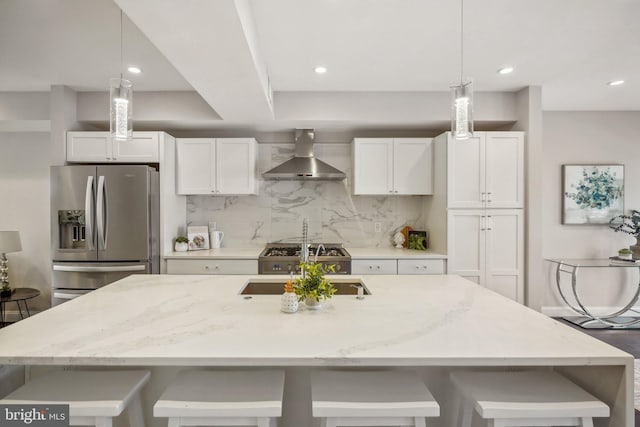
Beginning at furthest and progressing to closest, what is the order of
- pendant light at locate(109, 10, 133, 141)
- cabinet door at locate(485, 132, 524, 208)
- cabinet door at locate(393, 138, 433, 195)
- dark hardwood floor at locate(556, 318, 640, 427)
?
cabinet door at locate(393, 138, 433, 195)
cabinet door at locate(485, 132, 524, 208)
dark hardwood floor at locate(556, 318, 640, 427)
pendant light at locate(109, 10, 133, 141)

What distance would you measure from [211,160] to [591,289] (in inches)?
189

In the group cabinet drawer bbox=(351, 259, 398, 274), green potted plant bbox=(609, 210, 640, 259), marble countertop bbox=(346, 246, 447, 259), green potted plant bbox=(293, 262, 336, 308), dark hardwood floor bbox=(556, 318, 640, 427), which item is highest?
green potted plant bbox=(609, 210, 640, 259)

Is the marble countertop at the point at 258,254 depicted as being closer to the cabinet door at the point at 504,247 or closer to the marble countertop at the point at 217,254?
the marble countertop at the point at 217,254

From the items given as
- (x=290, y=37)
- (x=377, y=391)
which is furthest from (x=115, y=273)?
(x=377, y=391)

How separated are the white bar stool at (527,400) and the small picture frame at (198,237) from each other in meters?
3.17

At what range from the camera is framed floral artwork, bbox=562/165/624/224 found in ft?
14.1

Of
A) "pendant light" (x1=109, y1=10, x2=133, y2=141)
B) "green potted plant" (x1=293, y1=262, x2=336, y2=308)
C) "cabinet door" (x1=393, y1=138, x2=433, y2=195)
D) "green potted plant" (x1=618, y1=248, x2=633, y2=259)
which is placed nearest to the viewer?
"green potted plant" (x1=293, y1=262, x2=336, y2=308)

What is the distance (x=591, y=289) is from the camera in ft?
14.2

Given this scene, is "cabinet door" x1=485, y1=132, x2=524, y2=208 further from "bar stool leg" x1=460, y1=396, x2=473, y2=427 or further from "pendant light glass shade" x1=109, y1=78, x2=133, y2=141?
"pendant light glass shade" x1=109, y1=78, x2=133, y2=141

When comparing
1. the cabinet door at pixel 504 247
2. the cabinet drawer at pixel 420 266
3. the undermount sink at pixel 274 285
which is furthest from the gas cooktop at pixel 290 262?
the cabinet door at pixel 504 247

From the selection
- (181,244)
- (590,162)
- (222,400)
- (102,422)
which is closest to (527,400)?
(222,400)

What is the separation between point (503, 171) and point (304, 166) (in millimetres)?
2035

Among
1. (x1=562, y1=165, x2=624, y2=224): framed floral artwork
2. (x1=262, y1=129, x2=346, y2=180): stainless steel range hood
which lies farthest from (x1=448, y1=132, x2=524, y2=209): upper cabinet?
(x1=562, y1=165, x2=624, y2=224): framed floral artwork

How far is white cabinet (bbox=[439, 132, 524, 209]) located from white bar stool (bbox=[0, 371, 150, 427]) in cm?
307
